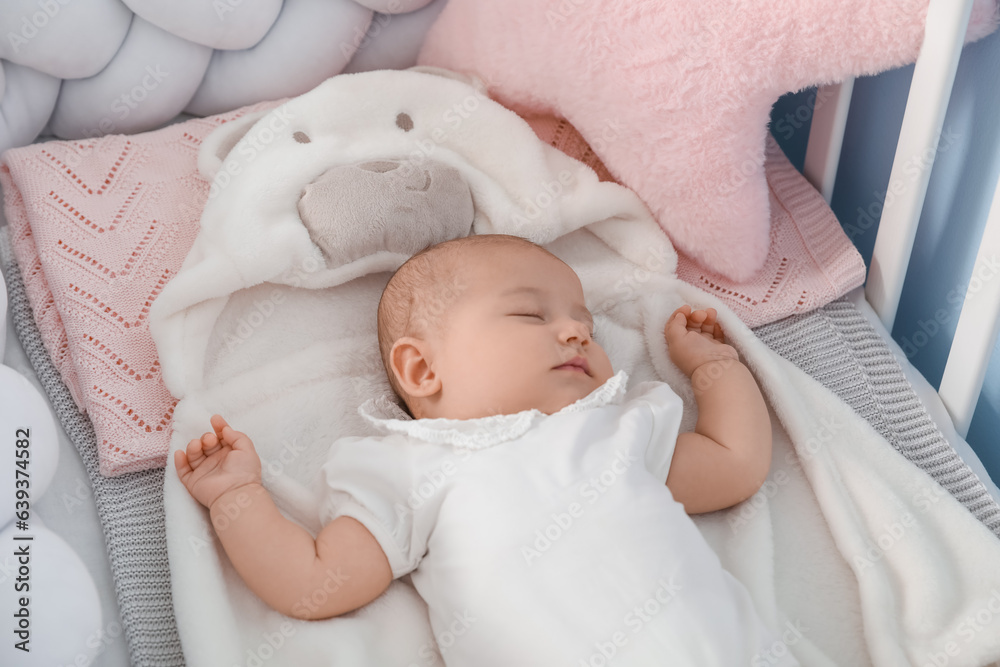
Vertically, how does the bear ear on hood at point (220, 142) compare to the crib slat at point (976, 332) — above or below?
above

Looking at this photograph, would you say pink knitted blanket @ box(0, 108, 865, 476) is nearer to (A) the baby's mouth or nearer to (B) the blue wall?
(B) the blue wall

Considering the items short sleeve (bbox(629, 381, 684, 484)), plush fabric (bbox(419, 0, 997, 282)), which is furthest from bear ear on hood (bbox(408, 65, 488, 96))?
short sleeve (bbox(629, 381, 684, 484))

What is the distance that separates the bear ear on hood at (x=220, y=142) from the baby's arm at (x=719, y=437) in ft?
2.10

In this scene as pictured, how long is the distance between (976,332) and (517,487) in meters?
0.57

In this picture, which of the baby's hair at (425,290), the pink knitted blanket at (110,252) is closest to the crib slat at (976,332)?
the baby's hair at (425,290)

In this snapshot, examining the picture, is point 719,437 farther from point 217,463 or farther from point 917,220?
point 217,463

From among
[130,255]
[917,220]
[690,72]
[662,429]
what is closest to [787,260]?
[917,220]

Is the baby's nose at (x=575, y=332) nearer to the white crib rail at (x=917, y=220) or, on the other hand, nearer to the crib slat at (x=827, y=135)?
the white crib rail at (x=917, y=220)

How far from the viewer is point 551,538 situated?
2.69ft

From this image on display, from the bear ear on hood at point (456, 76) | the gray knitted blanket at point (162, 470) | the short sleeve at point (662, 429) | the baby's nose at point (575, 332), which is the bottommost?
the gray knitted blanket at point (162, 470)

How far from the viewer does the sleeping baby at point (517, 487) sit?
797 millimetres

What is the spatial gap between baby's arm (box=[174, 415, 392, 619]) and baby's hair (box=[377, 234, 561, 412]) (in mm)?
205

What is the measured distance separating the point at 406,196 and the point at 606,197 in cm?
27

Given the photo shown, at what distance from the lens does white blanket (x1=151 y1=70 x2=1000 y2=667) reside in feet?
2.83
